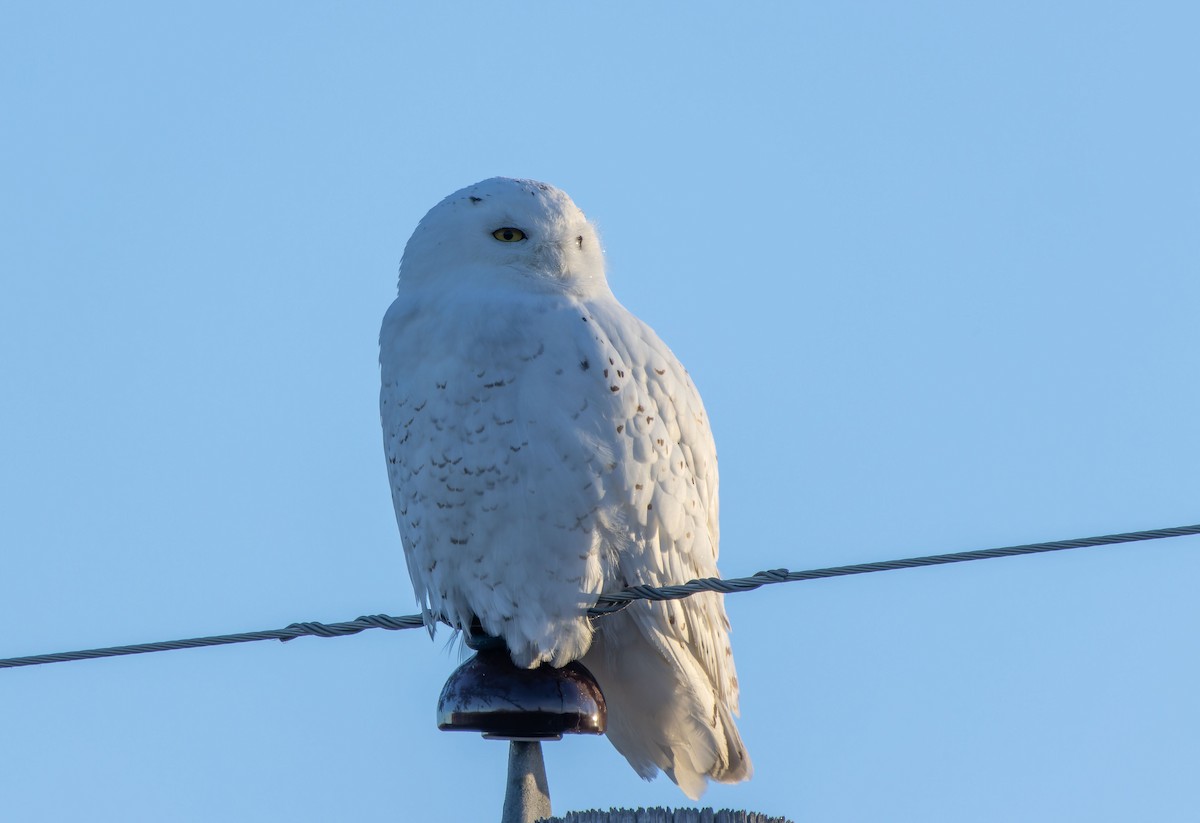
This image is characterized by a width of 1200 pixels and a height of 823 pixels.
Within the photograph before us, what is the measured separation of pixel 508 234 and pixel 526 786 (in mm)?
2081

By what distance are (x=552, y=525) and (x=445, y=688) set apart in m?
0.74

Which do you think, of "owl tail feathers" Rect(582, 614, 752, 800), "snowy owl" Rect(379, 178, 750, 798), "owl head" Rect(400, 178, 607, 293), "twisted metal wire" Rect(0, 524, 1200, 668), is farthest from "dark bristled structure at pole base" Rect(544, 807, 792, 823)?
"owl head" Rect(400, 178, 607, 293)

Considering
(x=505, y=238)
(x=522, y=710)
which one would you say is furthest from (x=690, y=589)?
(x=505, y=238)

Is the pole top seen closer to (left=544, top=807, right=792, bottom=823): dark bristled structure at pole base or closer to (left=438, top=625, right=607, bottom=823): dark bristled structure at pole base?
(left=438, top=625, right=607, bottom=823): dark bristled structure at pole base

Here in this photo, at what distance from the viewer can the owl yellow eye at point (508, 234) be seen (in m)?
6.32

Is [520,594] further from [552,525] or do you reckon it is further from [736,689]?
[736,689]

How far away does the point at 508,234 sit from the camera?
6324mm

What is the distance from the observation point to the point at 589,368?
6.12 meters

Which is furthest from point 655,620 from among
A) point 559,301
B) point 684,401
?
point 559,301

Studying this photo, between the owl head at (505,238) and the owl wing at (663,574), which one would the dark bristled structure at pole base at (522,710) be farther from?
the owl head at (505,238)

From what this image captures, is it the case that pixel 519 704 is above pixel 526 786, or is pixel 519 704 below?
above

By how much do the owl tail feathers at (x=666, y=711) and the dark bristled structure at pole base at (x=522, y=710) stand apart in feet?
2.64

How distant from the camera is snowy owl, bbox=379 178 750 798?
607 centimetres

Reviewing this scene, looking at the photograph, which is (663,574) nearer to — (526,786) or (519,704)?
(519,704)
